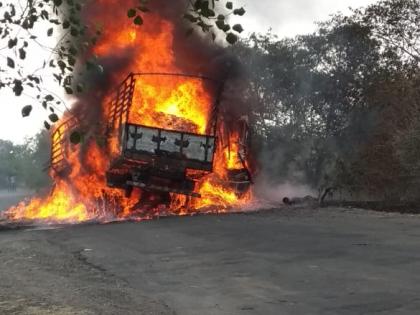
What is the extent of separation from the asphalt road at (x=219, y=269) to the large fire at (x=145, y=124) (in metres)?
4.44

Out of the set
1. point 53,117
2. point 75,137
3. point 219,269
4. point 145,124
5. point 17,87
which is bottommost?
point 219,269

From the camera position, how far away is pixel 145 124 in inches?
694

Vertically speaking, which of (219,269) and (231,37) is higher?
(231,37)

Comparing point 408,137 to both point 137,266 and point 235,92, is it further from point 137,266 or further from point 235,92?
point 137,266

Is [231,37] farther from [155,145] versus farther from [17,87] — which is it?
[155,145]

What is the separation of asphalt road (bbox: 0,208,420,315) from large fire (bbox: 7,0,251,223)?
4.44 metres

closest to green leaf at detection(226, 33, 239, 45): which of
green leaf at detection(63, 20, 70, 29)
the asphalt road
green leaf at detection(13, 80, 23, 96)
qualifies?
green leaf at detection(63, 20, 70, 29)

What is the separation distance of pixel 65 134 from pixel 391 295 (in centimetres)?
1464

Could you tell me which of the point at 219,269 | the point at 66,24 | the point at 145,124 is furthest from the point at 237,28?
the point at 145,124

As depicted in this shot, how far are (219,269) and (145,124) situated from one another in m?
10.1

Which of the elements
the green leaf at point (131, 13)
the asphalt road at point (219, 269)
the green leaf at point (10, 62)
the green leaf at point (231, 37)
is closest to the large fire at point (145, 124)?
the asphalt road at point (219, 269)

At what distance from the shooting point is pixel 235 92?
68.8 ft

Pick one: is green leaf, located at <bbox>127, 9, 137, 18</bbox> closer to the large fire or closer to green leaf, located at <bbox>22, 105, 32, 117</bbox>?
green leaf, located at <bbox>22, 105, 32, 117</bbox>

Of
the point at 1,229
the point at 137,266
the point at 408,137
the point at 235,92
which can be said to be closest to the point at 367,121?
the point at 408,137
